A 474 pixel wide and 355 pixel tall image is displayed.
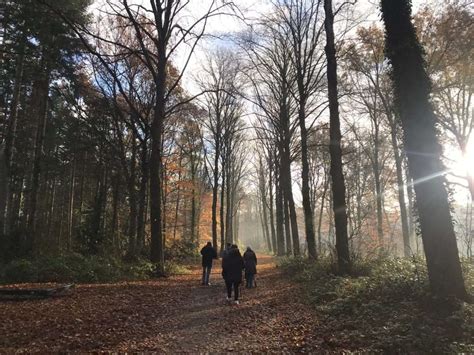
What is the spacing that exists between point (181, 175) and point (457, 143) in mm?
21316

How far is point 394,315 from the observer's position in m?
6.25

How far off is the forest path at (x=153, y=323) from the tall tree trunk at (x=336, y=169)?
211cm

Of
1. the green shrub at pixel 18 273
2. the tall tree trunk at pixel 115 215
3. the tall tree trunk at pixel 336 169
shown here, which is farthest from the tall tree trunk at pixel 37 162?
the tall tree trunk at pixel 336 169

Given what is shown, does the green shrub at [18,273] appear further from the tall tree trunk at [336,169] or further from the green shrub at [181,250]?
the green shrub at [181,250]

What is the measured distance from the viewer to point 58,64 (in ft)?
53.3

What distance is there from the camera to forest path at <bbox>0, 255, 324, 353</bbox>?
5961 millimetres

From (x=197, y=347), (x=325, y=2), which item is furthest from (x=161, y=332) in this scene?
(x=325, y=2)

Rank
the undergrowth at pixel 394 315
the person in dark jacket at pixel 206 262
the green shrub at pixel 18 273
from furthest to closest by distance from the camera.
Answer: the person in dark jacket at pixel 206 262 < the green shrub at pixel 18 273 < the undergrowth at pixel 394 315

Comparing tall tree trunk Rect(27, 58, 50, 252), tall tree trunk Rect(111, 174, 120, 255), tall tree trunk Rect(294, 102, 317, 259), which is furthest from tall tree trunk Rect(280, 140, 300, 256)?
tall tree trunk Rect(27, 58, 50, 252)

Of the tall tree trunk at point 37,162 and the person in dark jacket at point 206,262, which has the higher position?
the tall tree trunk at point 37,162

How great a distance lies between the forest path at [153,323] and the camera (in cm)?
596

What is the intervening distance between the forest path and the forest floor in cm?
2

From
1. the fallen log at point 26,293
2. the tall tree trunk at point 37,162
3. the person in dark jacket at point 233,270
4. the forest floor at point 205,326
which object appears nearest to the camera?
the forest floor at point 205,326

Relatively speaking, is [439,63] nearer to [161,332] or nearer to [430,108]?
[430,108]
